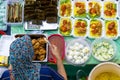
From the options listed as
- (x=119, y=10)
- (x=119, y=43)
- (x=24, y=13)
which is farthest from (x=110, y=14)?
(x=24, y=13)

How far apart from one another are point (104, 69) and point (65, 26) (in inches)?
17.2

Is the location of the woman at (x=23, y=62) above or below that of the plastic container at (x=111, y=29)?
below

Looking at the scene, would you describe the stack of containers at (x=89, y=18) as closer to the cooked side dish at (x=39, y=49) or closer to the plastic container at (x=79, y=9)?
the plastic container at (x=79, y=9)

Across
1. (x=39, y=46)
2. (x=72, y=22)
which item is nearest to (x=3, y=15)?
(x=39, y=46)

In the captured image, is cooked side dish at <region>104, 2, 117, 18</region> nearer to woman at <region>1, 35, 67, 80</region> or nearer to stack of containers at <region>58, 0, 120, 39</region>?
stack of containers at <region>58, 0, 120, 39</region>

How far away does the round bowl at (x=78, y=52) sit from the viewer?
215 cm

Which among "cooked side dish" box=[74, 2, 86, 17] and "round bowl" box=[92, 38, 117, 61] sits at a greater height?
"cooked side dish" box=[74, 2, 86, 17]

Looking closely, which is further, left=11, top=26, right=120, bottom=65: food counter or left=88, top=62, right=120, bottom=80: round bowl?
left=11, top=26, right=120, bottom=65: food counter

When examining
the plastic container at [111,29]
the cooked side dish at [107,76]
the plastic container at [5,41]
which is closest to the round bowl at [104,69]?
the cooked side dish at [107,76]

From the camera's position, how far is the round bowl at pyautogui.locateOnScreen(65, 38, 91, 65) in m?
2.15

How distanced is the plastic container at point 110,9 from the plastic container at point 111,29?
0.04 metres

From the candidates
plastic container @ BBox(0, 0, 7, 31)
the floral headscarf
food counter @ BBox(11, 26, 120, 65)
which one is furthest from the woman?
plastic container @ BBox(0, 0, 7, 31)

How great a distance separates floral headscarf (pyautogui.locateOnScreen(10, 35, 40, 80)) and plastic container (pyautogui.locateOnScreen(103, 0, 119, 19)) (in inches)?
35.1

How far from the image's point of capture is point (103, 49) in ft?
7.18
